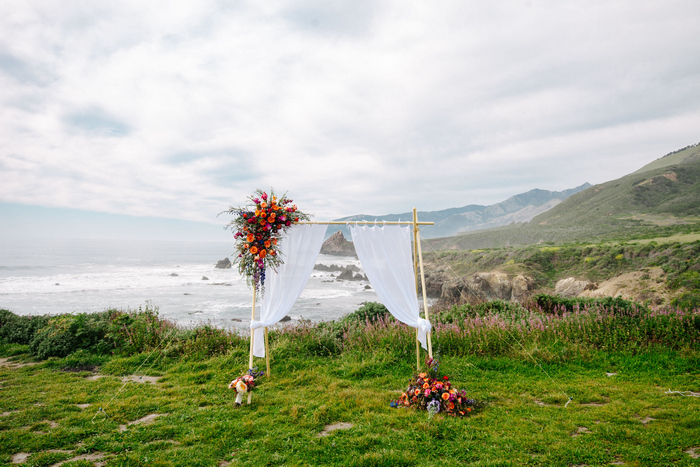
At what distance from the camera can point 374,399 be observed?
479cm

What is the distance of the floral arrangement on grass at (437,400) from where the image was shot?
431cm

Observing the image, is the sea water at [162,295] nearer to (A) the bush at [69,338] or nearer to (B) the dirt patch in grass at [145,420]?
(A) the bush at [69,338]

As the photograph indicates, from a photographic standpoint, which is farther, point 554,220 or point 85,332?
point 554,220

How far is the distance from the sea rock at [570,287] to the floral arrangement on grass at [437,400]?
649 inches

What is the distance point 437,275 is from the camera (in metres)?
27.2

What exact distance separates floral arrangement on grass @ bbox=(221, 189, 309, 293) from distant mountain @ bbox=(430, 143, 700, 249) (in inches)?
1216

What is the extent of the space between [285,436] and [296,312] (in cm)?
1724

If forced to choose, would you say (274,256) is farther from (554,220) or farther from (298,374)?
(554,220)

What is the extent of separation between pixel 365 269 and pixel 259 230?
199 centimetres

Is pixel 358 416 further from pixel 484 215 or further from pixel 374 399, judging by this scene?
pixel 484 215

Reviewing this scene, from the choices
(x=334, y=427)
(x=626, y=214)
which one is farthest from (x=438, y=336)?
(x=626, y=214)

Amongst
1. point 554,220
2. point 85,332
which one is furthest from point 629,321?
point 554,220

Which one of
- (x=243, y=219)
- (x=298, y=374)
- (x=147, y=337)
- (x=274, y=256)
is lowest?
(x=298, y=374)

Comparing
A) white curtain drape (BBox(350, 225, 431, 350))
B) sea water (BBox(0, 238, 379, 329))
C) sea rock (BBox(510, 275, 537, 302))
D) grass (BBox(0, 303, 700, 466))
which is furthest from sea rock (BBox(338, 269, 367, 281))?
white curtain drape (BBox(350, 225, 431, 350))
